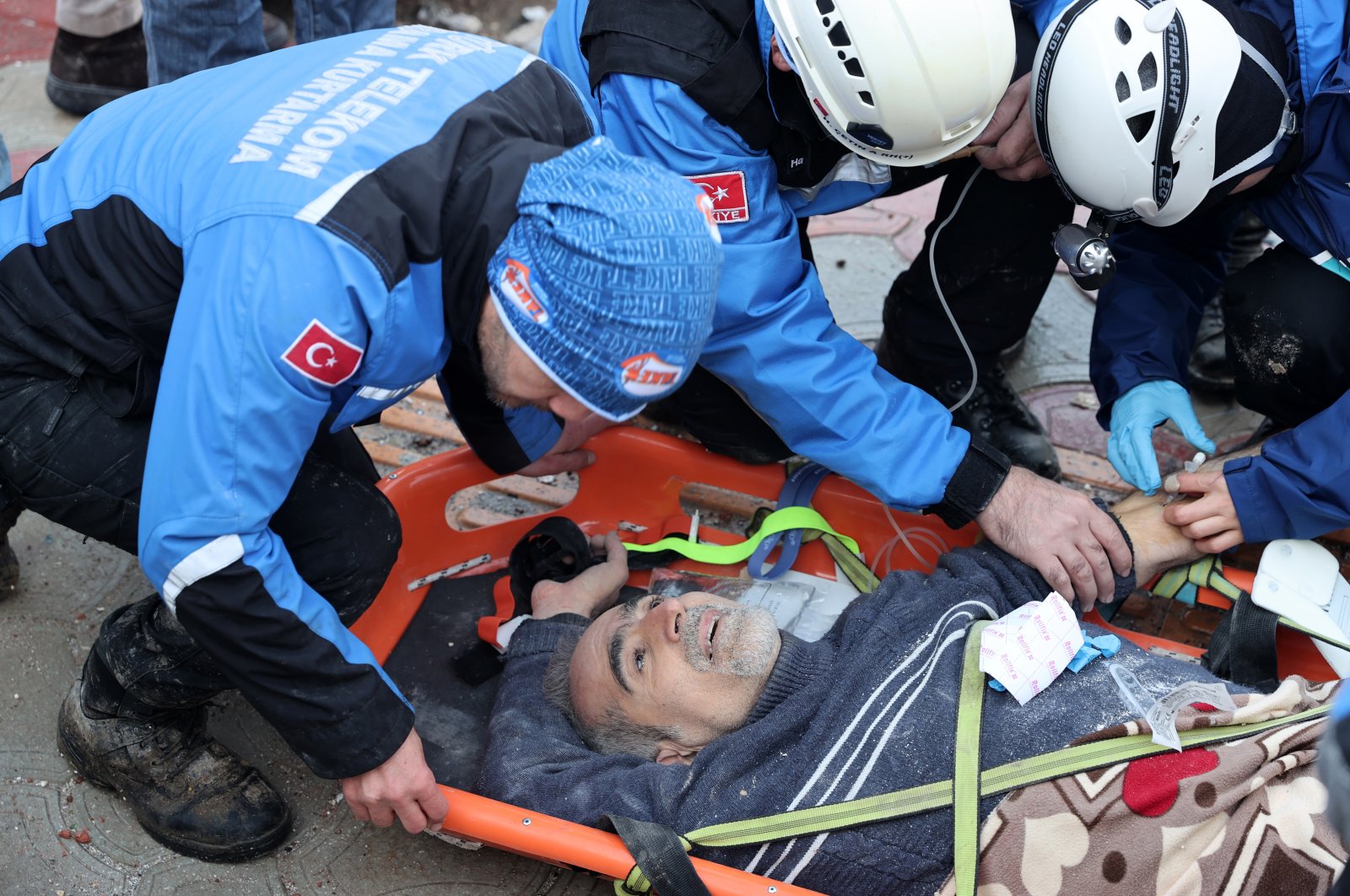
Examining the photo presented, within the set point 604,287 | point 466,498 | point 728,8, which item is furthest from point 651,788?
point 728,8

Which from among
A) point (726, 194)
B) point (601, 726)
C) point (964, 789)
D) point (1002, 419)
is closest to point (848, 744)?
point (964, 789)

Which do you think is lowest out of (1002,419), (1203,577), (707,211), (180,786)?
(180,786)

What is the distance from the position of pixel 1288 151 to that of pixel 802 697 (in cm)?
Answer: 167

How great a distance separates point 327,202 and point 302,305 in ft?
0.53

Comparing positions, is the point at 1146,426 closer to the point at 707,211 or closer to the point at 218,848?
the point at 707,211

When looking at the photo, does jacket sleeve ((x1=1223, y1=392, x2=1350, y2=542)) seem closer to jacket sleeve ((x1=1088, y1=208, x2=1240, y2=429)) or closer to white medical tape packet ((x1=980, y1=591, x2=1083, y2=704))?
jacket sleeve ((x1=1088, y1=208, x2=1240, y2=429))

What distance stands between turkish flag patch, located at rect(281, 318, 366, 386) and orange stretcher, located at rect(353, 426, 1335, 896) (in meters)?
1.15

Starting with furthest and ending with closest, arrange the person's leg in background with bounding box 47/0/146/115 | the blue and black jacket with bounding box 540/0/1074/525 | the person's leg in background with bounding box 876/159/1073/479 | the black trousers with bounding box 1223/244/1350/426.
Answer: the person's leg in background with bounding box 47/0/146/115
the person's leg in background with bounding box 876/159/1073/479
the black trousers with bounding box 1223/244/1350/426
the blue and black jacket with bounding box 540/0/1074/525

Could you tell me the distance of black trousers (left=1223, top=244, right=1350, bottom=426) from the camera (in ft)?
9.07

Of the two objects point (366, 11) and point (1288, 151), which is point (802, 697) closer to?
point (1288, 151)

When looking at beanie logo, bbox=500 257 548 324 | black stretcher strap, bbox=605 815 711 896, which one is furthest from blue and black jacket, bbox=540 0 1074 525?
black stretcher strap, bbox=605 815 711 896

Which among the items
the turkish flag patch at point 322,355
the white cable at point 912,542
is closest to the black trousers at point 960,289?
the white cable at point 912,542

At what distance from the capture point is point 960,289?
3.25 metres

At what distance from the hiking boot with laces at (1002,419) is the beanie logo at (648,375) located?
5.77 ft
